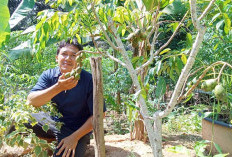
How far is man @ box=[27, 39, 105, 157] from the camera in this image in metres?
1.91

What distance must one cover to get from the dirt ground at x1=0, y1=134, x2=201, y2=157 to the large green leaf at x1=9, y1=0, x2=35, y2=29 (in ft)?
5.72

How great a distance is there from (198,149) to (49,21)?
0.95m

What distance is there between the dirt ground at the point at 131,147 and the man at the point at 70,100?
334mm

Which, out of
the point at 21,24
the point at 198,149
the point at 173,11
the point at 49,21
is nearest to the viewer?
the point at 198,149

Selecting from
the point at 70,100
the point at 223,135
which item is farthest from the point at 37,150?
the point at 223,135

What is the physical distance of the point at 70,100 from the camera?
211 centimetres

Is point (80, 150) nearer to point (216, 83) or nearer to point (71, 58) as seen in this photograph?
point (71, 58)

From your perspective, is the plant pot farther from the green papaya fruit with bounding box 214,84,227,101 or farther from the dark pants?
the green papaya fruit with bounding box 214,84,227,101

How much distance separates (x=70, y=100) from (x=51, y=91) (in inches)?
20.9

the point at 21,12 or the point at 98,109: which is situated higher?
the point at 21,12

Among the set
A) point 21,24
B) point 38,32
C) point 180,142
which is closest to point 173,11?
point 180,142

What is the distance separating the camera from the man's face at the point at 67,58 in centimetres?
192

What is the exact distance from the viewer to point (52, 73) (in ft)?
7.02

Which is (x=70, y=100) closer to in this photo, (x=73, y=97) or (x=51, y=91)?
(x=73, y=97)
